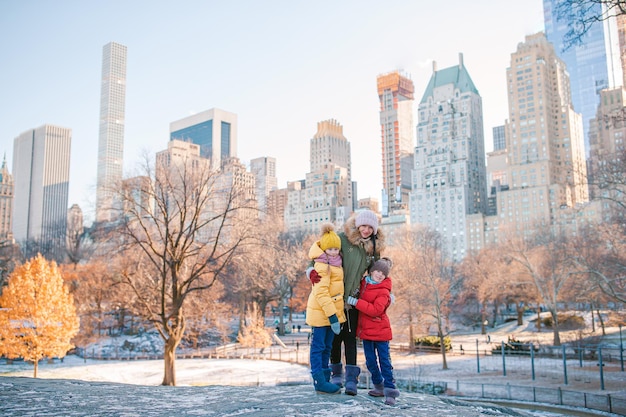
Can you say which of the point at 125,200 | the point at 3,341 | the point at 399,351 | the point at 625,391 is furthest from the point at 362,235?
the point at 399,351

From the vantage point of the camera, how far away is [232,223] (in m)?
19.9

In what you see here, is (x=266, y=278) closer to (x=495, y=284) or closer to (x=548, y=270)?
(x=495, y=284)

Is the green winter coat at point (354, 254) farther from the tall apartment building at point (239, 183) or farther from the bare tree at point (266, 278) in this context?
the bare tree at point (266, 278)

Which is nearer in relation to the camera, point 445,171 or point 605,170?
point 605,170

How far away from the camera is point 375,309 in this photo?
20.6ft

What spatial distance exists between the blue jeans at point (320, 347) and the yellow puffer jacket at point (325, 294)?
11 cm

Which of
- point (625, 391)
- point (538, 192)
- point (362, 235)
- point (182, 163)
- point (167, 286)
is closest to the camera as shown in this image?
point (362, 235)

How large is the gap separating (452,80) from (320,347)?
584 ft

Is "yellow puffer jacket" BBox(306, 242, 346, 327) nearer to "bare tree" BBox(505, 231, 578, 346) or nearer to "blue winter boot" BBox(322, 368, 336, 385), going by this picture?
"blue winter boot" BBox(322, 368, 336, 385)

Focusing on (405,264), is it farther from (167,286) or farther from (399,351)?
(167,286)

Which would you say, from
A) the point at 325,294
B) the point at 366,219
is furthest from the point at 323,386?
the point at 366,219

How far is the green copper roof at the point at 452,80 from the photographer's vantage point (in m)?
172

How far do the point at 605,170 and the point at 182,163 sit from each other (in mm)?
15841

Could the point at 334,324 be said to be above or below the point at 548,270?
below
